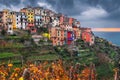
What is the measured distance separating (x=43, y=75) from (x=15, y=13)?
40.6m

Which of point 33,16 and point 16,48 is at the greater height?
point 33,16

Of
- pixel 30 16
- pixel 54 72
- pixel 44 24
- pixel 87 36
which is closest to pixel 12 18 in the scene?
pixel 30 16

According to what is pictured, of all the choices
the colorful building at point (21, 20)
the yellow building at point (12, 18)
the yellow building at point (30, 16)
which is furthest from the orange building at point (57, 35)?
the yellow building at point (12, 18)

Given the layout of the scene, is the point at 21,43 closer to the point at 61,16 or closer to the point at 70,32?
the point at 70,32

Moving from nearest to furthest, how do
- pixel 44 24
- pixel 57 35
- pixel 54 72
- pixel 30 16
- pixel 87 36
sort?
pixel 54 72
pixel 57 35
pixel 30 16
pixel 44 24
pixel 87 36

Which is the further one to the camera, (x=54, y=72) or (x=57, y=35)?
(x=57, y=35)

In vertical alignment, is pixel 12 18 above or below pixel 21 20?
above

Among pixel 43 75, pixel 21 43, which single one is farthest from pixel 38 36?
pixel 43 75

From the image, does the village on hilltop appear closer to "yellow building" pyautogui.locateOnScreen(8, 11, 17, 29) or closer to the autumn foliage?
"yellow building" pyautogui.locateOnScreen(8, 11, 17, 29)

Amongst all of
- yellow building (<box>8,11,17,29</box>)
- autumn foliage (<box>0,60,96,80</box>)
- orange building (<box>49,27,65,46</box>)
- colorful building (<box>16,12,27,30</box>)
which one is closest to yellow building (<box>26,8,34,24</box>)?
colorful building (<box>16,12,27,30</box>)

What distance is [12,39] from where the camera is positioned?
56.6 meters

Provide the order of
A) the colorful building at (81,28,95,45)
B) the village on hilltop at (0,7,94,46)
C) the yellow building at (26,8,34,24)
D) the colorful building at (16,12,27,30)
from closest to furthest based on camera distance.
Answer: the village on hilltop at (0,7,94,46) → the colorful building at (16,12,27,30) → the yellow building at (26,8,34,24) → the colorful building at (81,28,95,45)

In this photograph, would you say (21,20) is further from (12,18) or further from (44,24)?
(44,24)

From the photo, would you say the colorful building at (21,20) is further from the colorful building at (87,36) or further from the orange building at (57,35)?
the colorful building at (87,36)
